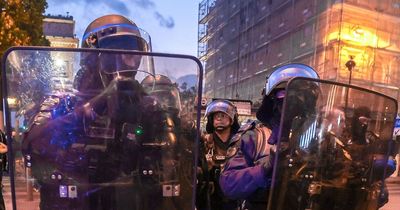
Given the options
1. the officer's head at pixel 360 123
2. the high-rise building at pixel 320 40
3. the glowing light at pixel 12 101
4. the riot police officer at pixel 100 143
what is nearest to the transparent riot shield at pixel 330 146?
the officer's head at pixel 360 123

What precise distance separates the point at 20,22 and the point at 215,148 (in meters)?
9.16

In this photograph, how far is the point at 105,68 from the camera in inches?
67.0

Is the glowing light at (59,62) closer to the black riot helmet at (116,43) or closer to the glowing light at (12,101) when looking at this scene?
the black riot helmet at (116,43)

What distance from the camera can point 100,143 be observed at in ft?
5.53

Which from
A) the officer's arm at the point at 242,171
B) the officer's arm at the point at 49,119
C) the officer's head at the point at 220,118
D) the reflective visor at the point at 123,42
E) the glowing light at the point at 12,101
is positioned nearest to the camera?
the glowing light at the point at 12,101

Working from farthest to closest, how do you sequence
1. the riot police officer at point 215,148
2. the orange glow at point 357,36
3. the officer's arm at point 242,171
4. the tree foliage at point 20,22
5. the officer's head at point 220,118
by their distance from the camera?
the orange glow at point 357,36
the tree foliage at point 20,22
the officer's head at point 220,118
the riot police officer at point 215,148
the officer's arm at point 242,171

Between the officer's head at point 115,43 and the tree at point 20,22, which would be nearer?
the officer's head at point 115,43

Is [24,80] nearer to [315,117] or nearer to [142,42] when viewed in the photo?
[142,42]

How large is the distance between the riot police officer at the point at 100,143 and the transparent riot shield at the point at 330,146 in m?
0.47

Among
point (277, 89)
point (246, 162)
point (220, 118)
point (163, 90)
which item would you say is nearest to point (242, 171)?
point (246, 162)

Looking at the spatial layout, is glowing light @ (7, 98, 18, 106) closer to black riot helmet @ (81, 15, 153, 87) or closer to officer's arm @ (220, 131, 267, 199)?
black riot helmet @ (81, 15, 153, 87)

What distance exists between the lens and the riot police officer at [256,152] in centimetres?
190

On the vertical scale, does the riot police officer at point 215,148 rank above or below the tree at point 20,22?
below

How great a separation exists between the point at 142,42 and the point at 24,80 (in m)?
0.68
